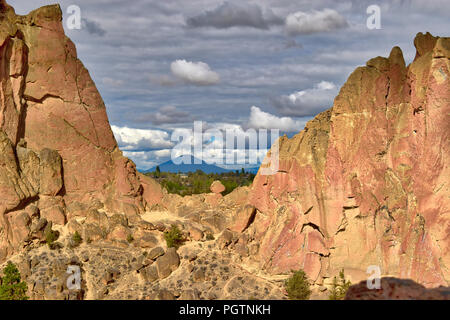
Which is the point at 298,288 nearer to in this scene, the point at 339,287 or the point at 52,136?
the point at 339,287

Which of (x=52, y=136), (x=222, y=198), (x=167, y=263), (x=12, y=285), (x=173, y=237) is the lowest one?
(x=12, y=285)

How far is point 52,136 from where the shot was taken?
48.9m

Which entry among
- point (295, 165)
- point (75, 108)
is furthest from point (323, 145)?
point (75, 108)

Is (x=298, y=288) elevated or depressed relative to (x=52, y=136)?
depressed

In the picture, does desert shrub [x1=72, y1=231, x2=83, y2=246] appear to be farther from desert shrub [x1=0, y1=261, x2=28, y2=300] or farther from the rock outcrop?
desert shrub [x1=0, y1=261, x2=28, y2=300]

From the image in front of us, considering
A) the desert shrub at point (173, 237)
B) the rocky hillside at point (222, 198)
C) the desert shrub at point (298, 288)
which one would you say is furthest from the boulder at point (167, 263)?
the desert shrub at point (298, 288)

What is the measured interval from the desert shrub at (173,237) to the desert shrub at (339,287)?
15190mm

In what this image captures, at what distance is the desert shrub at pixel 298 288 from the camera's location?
3794 centimetres

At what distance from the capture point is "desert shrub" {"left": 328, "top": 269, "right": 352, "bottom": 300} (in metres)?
37.2

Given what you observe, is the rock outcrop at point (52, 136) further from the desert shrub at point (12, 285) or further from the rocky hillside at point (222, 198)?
the desert shrub at point (12, 285)

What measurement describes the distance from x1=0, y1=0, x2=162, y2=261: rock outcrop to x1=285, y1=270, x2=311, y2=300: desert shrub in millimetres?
18958

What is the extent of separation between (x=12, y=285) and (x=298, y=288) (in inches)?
925

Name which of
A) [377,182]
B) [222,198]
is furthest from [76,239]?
[377,182]
